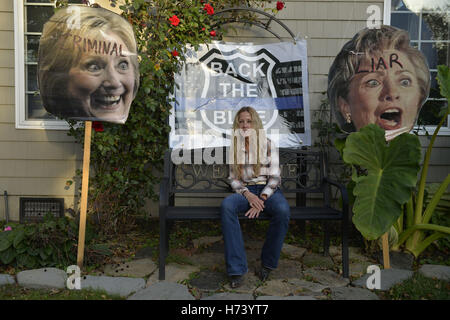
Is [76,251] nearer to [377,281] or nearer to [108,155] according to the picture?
[108,155]

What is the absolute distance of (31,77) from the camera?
13.5 ft

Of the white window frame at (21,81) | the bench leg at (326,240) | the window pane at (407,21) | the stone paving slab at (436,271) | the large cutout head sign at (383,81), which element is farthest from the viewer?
the window pane at (407,21)

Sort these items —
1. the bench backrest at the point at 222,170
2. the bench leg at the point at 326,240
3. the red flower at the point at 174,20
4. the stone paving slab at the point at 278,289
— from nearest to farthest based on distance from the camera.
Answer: the stone paving slab at the point at 278,289 < the bench leg at the point at 326,240 < the bench backrest at the point at 222,170 < the red flower at the point at 174,20

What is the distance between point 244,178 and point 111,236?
4.78 ft

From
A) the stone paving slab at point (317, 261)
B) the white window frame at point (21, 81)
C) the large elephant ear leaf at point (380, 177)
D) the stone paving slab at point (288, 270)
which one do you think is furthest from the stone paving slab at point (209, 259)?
the white window frame at point (21, 81)

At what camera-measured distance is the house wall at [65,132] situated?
401 cm

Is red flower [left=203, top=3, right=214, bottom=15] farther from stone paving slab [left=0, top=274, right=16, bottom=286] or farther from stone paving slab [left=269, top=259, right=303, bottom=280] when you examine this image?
stone paving slab [left=0, top=274, right=16, bottom=286]

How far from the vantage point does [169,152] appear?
3273mm

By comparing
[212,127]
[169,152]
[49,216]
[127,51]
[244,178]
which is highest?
[127,51]

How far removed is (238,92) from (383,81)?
1.38m

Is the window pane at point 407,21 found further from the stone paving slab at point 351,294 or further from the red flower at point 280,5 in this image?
the stone paving slab at point 351,294

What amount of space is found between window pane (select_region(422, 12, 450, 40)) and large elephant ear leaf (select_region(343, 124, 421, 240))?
7.26 ft

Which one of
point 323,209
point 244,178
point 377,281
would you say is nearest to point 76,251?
point 244,178
